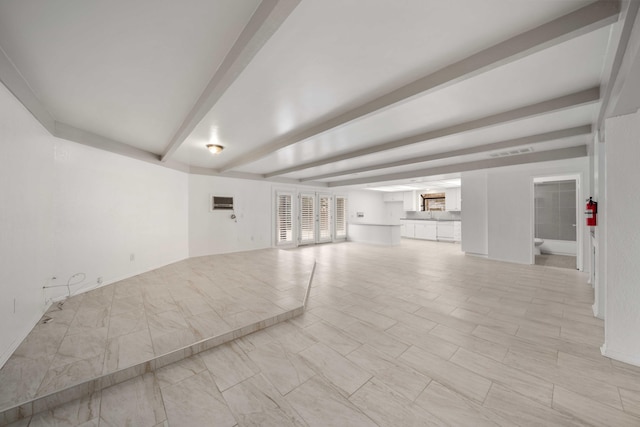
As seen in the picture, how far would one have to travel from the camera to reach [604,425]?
1.39 m

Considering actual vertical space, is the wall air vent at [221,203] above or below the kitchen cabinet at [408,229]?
above

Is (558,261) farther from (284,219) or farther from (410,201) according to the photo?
(284,219)

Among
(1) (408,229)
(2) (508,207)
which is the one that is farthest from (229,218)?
(1) (408,229)

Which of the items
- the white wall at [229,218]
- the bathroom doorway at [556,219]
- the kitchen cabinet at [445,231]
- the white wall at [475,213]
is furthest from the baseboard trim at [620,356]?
the kitchen cabinet at [445,231]

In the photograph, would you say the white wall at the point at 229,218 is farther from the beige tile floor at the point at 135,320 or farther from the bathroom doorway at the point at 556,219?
the bathroom doorway at the point at 556,219

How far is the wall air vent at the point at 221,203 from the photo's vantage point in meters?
6.54

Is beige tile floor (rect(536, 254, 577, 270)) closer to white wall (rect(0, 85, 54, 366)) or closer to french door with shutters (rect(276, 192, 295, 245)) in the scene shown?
french door with shutters (rect(276, 192, 295, 245))

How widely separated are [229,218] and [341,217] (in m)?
4.84

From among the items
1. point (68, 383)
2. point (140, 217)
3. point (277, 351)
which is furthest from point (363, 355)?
point (140, 217)

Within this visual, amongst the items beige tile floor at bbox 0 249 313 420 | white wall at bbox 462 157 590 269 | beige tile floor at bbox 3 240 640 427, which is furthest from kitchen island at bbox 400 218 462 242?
beige tile floor at bbox 0 249 313 420

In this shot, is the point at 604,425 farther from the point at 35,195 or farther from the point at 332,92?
the point at 35,195

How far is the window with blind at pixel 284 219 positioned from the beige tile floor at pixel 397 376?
5151mm

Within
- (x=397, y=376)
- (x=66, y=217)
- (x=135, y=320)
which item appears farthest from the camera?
(x=66, y=217)

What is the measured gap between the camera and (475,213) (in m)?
6.44
